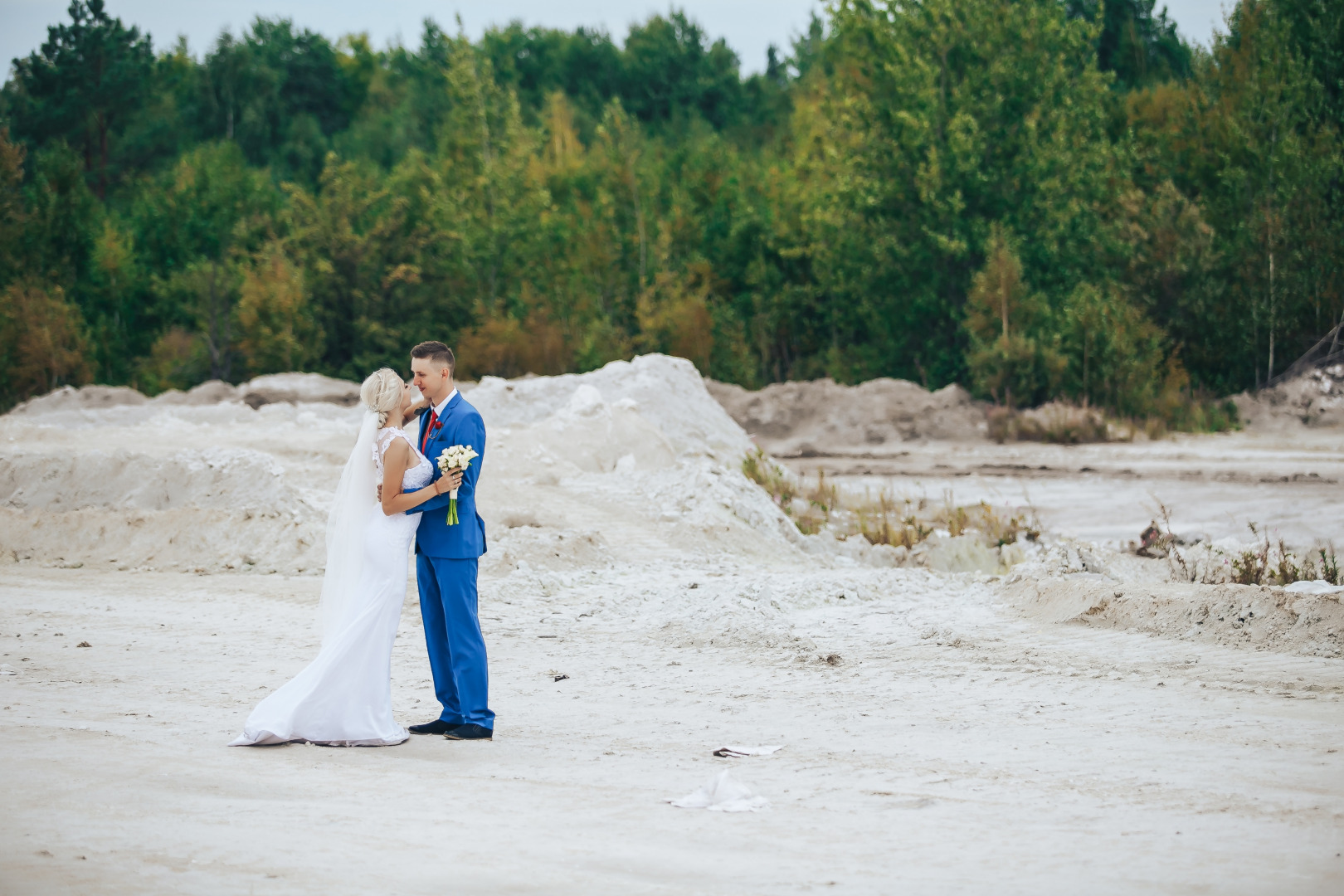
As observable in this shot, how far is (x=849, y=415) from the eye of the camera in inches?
1139

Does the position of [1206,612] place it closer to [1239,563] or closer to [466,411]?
[1239,563]

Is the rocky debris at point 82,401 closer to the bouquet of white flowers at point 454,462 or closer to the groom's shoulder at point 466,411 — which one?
the groom's shoulder at point 466,411

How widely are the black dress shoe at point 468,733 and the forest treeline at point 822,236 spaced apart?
24.3 m

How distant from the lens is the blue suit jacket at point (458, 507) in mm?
6105

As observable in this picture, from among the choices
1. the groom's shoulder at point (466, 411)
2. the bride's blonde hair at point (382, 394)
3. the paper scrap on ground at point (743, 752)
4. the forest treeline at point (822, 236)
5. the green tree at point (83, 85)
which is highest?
the green tree at point (83, 85)

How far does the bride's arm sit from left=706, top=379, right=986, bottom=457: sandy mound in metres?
21.4

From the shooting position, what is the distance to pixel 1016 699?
7363mm

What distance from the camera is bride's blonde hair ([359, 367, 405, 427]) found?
6.08 meters

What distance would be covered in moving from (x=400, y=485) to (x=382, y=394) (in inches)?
18.9

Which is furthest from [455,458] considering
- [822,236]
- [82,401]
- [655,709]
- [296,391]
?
[822,236]

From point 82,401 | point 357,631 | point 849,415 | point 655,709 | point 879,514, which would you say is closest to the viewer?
point 357,631

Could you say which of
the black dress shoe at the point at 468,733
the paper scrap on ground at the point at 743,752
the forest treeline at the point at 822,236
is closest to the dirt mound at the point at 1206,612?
the paper scrap on ground at the point at 743,752

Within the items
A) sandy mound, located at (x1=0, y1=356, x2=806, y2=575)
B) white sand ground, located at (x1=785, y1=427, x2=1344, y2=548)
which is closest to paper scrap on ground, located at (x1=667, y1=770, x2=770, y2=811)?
sandy mound, located at (x1=0, y1=356, x2=806, y2=575)

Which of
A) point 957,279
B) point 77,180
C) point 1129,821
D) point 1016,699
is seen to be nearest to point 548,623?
point 1016,699
